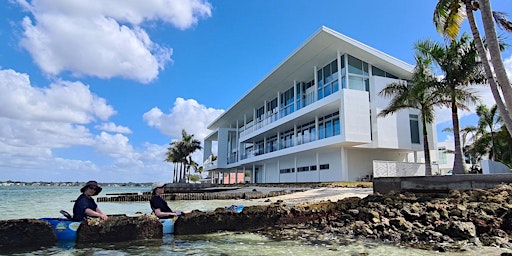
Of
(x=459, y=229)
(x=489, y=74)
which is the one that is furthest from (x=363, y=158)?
(x=459, y=229)

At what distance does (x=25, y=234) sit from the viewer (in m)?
6.76

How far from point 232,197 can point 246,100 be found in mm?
24086

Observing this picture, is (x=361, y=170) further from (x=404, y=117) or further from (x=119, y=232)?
(x=119, y=232)

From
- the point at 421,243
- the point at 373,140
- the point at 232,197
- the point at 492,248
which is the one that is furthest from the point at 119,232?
the point at 373,140

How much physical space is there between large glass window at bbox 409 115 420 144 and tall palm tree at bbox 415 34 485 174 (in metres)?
11.0

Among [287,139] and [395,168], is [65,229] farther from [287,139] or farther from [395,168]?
[287,139]

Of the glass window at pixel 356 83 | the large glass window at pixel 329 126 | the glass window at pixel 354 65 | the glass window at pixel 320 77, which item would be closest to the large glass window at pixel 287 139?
the large glass window at pixel 329 126

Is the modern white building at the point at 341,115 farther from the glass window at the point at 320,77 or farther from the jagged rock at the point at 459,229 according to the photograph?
the jagged rock at the point at 459,229

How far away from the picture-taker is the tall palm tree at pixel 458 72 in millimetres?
15117

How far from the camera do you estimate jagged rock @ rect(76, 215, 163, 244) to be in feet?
23.0

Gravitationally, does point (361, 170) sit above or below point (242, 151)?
below

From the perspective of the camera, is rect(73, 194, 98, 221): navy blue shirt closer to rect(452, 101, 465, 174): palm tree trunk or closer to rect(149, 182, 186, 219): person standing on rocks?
rect(149, 182, 186, 219): person standing on rocks

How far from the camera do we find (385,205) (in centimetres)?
898

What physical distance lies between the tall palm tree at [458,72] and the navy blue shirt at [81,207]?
14.9 m
